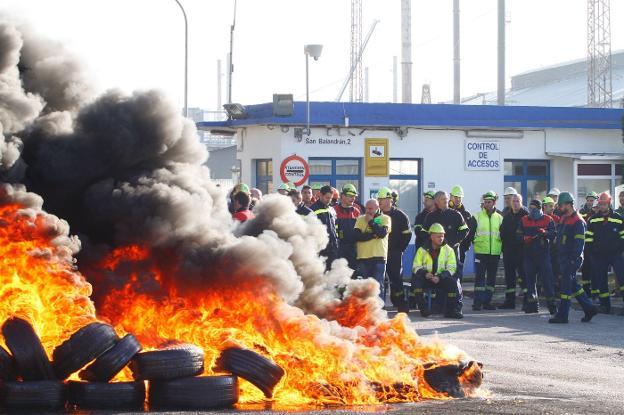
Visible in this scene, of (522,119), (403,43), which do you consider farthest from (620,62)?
(522,119)

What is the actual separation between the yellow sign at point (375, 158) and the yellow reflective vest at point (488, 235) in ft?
23.2

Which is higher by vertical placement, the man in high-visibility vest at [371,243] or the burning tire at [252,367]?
the man in high-visibility vest at [371,243]

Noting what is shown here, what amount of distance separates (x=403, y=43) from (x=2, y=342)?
38.1m

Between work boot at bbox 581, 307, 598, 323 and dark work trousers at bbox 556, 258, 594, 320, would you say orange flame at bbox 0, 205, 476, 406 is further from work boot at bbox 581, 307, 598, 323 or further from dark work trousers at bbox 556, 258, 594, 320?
work boot at bbox 581, 307, 598, 323

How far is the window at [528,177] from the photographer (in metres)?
27.9

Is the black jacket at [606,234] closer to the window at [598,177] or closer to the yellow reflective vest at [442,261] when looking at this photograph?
the yellow reflective vest at [442,261]

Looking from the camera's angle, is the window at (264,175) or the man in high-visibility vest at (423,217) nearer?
the man in high-visibility vest at (423,217)

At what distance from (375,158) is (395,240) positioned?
8.67 m

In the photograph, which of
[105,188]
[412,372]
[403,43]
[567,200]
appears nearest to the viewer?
[412,372]

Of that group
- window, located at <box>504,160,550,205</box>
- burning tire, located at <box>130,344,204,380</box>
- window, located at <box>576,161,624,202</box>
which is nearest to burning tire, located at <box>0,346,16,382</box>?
burning tire, located at <box>130,344,204,380</box>

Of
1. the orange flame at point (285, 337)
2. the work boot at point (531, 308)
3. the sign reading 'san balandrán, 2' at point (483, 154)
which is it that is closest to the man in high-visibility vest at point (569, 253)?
the work boot at point (531, 308)

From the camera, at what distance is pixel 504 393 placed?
33.5 feet

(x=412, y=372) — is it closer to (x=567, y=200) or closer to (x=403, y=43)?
(x=567, y=200)

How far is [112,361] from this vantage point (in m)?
8.84
